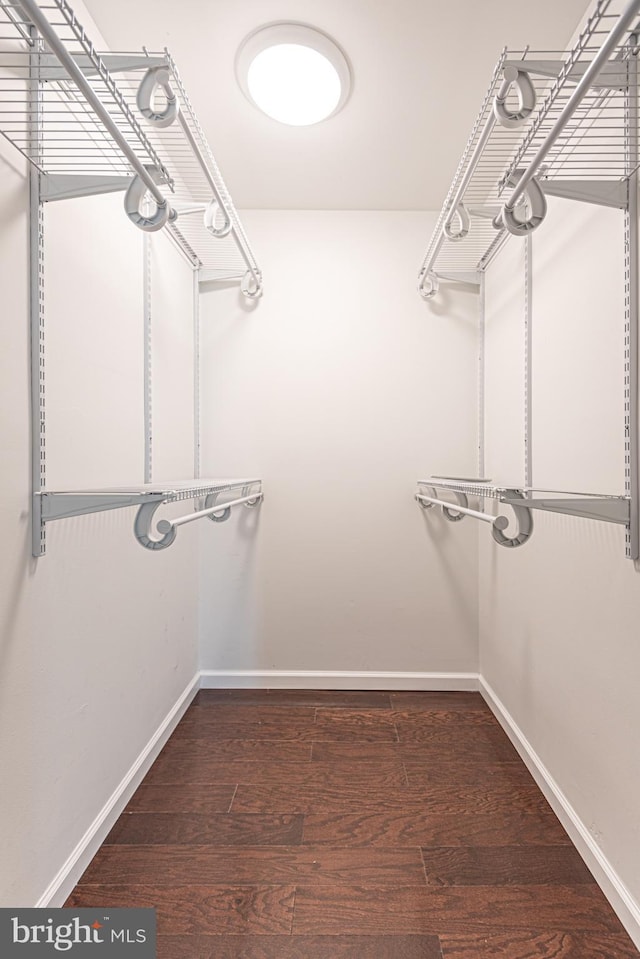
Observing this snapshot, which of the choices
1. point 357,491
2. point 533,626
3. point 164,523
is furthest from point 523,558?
point 164,523

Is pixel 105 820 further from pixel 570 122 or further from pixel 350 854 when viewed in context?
pixel 570 122

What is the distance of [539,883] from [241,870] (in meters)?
0.71

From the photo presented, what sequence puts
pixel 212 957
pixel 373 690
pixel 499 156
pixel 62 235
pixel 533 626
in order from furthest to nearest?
pixel 373 690
pixel 499 156
pixel 533 626
pixel 62 235
pixel 212 957

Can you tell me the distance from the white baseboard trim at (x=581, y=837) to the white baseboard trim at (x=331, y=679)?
0.38m

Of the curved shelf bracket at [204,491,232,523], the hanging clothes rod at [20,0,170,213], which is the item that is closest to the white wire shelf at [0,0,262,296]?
the hanging clothes rod at [20,0,170,213]

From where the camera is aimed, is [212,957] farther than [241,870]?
No

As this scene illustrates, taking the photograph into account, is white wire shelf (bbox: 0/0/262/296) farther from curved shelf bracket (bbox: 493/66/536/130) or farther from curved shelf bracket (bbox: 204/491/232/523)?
curved shelf bracket (bbox: 204/491/232/523)

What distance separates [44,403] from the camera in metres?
1.10

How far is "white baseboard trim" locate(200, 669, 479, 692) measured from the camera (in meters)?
2.26

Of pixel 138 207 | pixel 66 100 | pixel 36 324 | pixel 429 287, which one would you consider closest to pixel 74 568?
pixel 36 324

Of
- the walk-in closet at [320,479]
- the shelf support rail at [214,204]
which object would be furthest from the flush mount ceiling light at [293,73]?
the shelf support rail at [214,204]

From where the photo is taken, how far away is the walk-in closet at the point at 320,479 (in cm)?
106

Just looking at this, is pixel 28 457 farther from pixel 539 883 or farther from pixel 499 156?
pixel 499 156

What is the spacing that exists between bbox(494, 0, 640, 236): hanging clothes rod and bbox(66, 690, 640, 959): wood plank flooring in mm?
1504
